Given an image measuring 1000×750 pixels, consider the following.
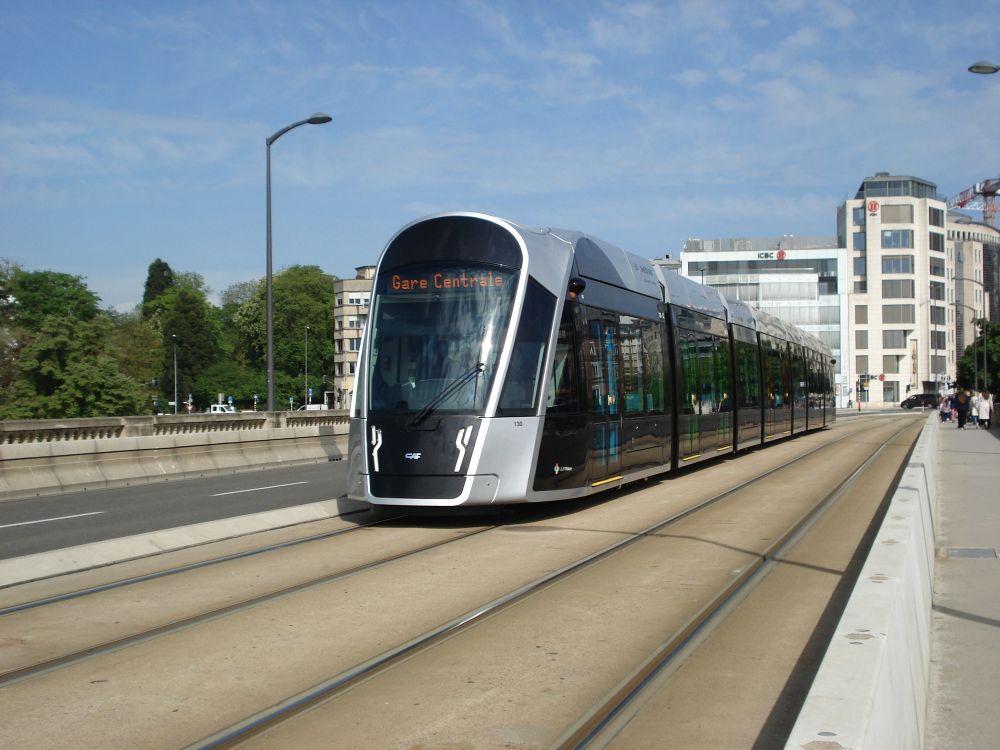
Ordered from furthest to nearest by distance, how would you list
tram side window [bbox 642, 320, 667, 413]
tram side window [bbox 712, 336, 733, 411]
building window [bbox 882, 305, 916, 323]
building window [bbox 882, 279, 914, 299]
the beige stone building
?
the beige stone building
building window [bbox 882, 305, 916, 323]
building window [bbox 882, 279, 914, 299]
tram side window [bbox 712, 336, 733, 411]
tram side window [bbox 642, 320, 667, 413]

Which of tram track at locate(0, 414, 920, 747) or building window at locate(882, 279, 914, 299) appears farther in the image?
building window at locate(882, 279, 914, 299)

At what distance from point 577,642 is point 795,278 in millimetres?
116297

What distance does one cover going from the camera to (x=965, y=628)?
8.22m

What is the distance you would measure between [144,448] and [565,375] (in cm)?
1344

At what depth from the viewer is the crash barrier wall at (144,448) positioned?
68.8ft

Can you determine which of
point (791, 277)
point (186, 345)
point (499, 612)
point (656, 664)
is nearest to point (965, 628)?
point (656, 664)

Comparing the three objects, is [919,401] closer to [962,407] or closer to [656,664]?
[962,407]

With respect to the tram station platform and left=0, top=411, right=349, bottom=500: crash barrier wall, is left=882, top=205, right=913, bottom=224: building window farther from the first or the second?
the tram station platform

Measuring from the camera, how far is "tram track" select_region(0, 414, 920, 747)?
536cm

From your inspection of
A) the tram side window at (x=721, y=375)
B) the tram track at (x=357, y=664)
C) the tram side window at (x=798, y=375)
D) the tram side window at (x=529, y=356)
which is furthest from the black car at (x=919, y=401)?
the tram track at (x=357, y=664)

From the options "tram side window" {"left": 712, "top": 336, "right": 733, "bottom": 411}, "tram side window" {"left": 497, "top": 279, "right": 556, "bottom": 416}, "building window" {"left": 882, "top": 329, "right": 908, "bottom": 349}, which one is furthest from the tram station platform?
"building window" {"left": 882, "top": 329, "right": 908, "bottom": 349}

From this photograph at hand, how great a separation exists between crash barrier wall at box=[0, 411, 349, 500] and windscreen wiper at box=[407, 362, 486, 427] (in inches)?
441

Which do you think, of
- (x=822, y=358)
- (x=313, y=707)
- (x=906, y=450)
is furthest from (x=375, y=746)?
(x=822, y=358)

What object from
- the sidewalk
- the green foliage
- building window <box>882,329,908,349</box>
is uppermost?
building window <box>882,329,908,349</box>
